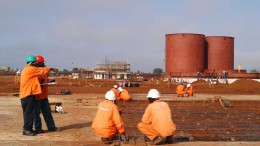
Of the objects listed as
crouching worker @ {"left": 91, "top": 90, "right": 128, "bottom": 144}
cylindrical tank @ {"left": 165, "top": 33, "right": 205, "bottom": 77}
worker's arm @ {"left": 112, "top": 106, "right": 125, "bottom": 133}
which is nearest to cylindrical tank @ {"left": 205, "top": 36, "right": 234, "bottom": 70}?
cylindrical tank @ {"left": 165, "top": 33, "right": 205, "bottom": 77}

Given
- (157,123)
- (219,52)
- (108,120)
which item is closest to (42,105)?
(108,120)

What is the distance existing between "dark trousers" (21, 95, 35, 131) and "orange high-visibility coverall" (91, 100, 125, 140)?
1.68m

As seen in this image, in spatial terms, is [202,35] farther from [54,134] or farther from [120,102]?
[54,134]

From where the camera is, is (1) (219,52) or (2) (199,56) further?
(1) (219,52)

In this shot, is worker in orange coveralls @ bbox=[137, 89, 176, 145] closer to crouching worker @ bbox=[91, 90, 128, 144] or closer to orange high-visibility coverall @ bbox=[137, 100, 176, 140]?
orange high-visibility coverall @ bbox=[137, 100, 176, 140]

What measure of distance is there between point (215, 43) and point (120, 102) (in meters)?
42.9

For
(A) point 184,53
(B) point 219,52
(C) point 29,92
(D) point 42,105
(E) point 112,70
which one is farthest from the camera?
→ (E) point 112,70

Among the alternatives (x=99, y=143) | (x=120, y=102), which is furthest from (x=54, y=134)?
(x=120, y=102)

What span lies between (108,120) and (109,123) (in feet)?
0.22

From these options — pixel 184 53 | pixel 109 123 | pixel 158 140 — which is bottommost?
pixel 158 140

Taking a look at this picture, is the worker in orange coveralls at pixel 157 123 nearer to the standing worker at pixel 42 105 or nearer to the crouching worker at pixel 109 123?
the crouching worker at pixel 109 123

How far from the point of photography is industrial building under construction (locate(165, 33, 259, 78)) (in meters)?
54.0

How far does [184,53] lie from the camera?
177 ft

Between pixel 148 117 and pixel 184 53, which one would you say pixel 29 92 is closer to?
pixel 148 117
